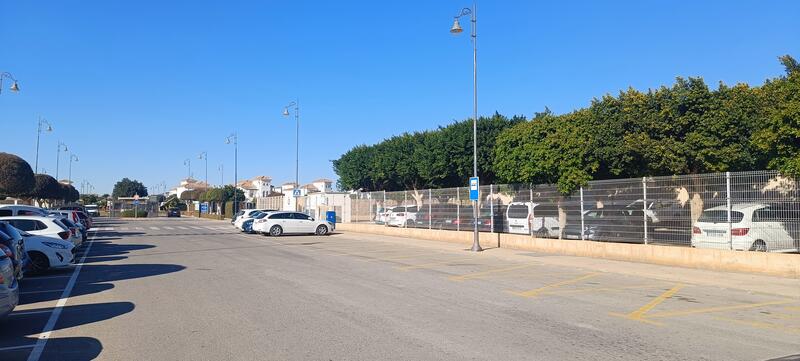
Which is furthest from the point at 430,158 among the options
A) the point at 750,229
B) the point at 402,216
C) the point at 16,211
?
the point at 750,229

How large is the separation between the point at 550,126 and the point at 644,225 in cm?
710

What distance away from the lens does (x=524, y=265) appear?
58.4 ft

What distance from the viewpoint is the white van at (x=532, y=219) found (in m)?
21.9

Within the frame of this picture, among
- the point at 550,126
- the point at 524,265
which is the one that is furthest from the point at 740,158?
the point at 524,265

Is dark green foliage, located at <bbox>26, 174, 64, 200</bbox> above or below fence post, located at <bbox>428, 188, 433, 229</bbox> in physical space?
above

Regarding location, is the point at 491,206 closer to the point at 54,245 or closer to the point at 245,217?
the point at 54,245

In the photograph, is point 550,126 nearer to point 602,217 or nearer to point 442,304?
point 602,217

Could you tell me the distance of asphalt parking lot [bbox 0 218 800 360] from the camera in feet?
23.4

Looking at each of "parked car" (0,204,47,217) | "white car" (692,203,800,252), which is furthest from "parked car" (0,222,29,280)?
"white car" (692,203,800,252)

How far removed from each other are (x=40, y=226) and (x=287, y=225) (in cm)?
1769

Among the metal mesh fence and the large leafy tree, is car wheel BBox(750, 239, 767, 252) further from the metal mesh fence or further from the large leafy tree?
the large leafy tree

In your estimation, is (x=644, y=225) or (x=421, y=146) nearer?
(x=644, y=225)

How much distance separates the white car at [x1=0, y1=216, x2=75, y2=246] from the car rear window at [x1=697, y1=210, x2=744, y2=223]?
724 inches

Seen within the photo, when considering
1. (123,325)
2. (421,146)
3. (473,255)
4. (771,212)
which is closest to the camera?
(123,325)
